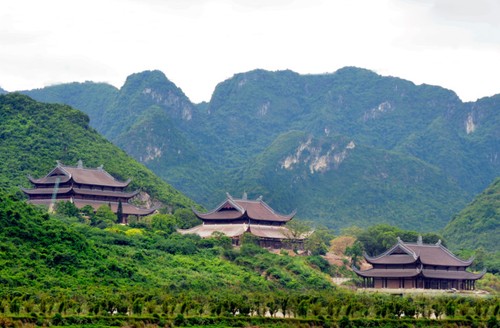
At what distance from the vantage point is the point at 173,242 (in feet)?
276

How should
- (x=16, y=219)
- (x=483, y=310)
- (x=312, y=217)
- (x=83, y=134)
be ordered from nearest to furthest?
(x=483, y=310)
(x=16, y=219)
(x=83, y=134)
(x=312, y=217)

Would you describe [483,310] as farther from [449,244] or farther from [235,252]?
[449,244]

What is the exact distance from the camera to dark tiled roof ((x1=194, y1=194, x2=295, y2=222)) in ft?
320

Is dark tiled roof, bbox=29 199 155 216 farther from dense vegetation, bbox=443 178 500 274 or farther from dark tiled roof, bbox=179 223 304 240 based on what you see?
dense vegetation, bbox=443 178 500 274

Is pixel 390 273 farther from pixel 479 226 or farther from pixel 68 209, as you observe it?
pixel 479 226

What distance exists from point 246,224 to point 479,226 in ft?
154

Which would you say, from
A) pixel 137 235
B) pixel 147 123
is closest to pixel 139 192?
pixel 137 235

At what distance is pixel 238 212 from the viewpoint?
320ft

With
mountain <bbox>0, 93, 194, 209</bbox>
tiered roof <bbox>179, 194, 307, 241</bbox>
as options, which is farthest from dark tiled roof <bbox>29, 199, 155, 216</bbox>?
mountain <bbox>0, 93, 194, 209</bbox>

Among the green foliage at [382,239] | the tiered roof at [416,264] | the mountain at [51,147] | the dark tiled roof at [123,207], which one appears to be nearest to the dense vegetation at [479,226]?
the green foliage at [382,239]

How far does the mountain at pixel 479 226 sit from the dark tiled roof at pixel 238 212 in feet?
115

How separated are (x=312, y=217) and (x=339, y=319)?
11400 cm

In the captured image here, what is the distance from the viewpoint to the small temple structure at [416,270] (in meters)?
85.9

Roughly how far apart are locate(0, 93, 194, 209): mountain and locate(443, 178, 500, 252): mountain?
35569 millimetres
